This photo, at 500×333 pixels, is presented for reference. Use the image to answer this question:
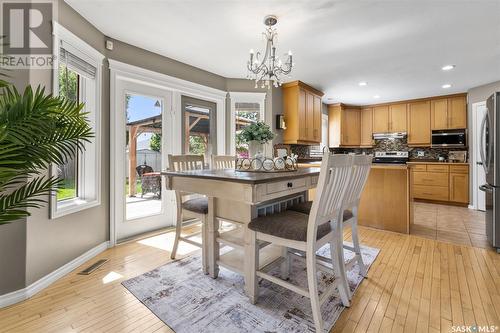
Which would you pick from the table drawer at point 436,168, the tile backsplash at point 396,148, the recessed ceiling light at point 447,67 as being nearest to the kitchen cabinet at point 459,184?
the table drawer at point 436,168

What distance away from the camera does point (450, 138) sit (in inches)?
199

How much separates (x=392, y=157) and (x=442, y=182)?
3.75ft

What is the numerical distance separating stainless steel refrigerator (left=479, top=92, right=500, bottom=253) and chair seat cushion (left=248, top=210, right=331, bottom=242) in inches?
91.2

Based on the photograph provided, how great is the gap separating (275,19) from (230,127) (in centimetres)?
200

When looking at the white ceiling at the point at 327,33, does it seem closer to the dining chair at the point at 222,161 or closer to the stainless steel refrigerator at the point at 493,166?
the stainless steel refrigerator at the point at 493,166

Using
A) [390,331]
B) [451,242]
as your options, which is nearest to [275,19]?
[390,331]

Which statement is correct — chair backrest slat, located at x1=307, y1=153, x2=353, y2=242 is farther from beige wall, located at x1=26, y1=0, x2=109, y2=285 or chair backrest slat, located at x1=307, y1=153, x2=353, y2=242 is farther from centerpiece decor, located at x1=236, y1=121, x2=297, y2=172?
beige wall, located at x1=26, y1=0, x2=109, y2=285

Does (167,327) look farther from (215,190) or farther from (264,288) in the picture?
(215,190)

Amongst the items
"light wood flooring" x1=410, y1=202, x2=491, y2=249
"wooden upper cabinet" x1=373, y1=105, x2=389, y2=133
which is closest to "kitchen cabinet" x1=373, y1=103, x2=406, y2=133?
"wooden upper cabinet" x1=373, y1=105, x2=389, y2=133

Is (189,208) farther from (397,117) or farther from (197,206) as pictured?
(397,117)

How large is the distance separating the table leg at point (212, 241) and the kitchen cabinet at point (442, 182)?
14.0ft

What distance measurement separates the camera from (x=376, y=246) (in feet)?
9.02
